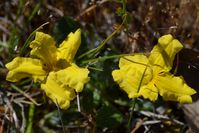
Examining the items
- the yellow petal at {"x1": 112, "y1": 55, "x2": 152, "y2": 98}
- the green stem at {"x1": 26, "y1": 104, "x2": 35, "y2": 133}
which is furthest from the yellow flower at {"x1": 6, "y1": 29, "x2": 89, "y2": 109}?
the green stem at {"x1": 26, "y1": 104, "x2": 35, "y2": 133}

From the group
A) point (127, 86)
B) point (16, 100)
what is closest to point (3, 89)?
point (16, 100)

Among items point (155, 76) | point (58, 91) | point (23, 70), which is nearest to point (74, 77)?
point (58, 91)

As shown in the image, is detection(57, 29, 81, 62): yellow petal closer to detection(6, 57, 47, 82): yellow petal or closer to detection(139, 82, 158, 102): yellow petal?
detection(6, 57, 47, 82): yellow petal

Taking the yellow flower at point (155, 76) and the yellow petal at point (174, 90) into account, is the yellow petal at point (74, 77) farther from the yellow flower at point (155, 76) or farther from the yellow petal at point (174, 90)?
the yellow petal at point (174, 90)

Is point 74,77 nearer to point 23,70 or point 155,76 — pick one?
point 23,70

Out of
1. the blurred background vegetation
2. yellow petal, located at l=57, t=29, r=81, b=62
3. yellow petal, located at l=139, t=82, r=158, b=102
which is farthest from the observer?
the blurred background vegetation

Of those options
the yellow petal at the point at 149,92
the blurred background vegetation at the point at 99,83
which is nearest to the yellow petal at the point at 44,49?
the blurred background vegetation at the point at 99,83
